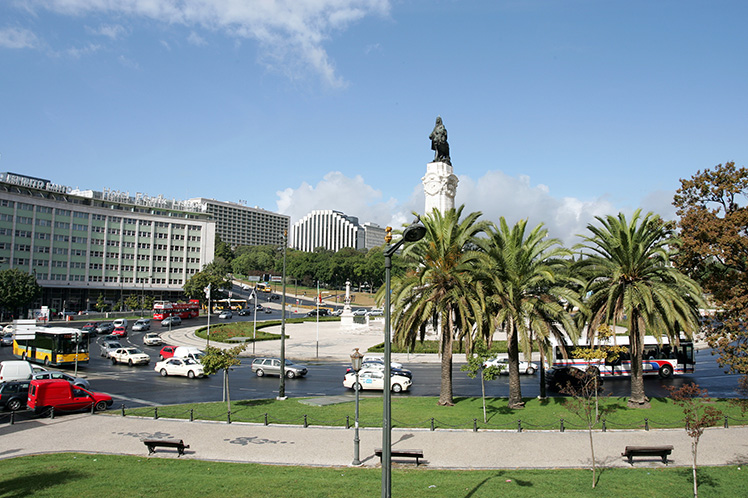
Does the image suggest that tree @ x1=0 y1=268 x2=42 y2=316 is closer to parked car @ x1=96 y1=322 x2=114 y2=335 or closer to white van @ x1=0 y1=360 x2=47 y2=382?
parked car @ x1=96 y1=322 x2=114 y2=335

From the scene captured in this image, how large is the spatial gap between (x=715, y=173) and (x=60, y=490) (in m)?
27.7

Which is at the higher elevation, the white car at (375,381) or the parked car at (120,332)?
the parked car at (120,332)

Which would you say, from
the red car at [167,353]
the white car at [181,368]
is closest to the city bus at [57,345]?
the red car at [167,353]

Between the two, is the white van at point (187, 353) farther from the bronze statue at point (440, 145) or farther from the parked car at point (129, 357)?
the bronze statue at point (440, 145)

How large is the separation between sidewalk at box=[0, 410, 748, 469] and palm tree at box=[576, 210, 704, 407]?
5118 mm

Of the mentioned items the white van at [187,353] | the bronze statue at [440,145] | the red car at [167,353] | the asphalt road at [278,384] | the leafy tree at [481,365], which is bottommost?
the asphalt road at [278,384]

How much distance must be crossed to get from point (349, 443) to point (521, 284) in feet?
38.3

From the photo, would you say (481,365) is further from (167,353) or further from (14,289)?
(14,289)

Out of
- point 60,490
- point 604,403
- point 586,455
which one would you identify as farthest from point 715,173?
point 60,490

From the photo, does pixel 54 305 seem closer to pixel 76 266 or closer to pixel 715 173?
pixel 76 266

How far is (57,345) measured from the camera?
138ft

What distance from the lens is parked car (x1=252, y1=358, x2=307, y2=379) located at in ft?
126

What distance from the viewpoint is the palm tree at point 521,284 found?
2459 centimetres

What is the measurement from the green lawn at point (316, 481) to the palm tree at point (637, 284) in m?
9.30
